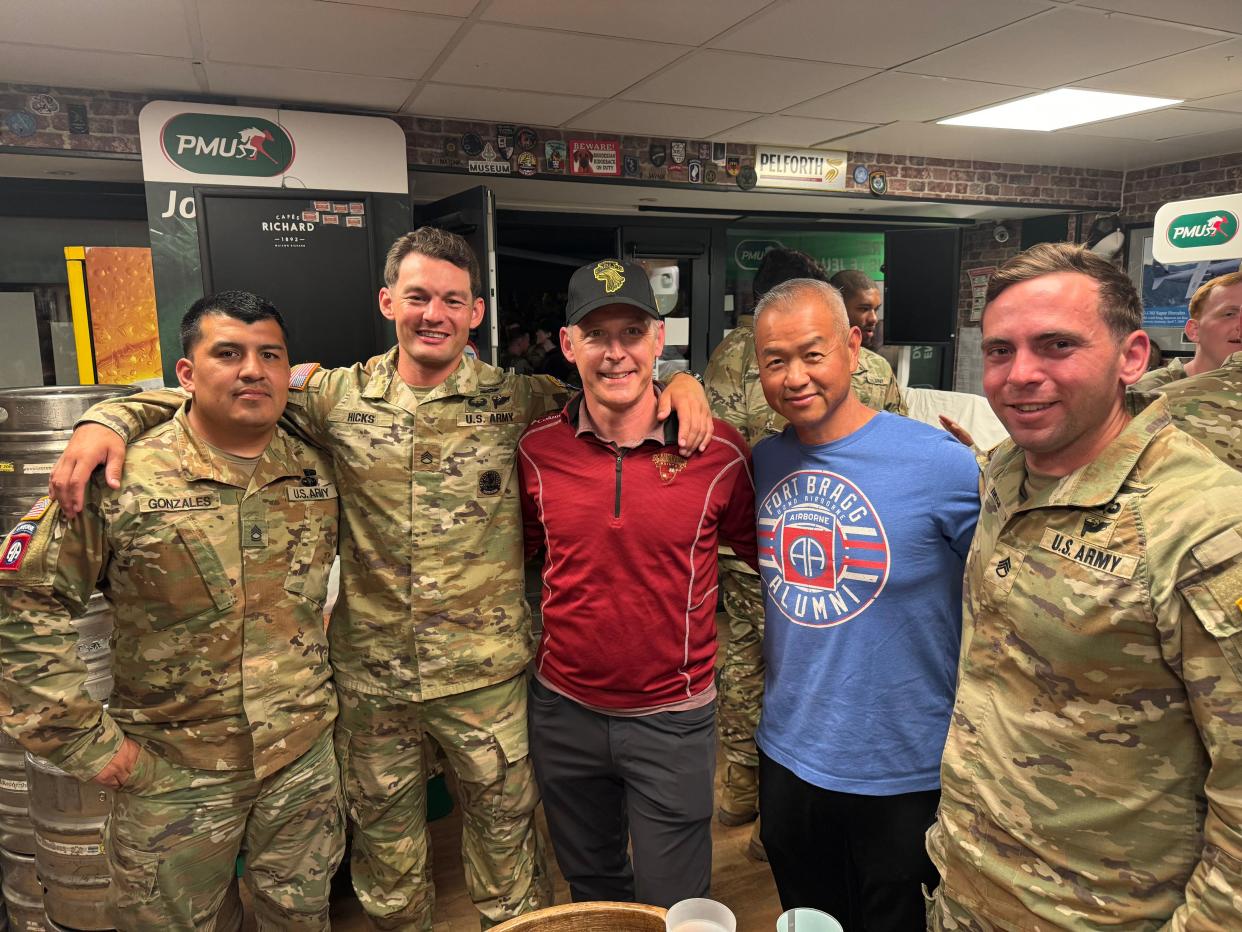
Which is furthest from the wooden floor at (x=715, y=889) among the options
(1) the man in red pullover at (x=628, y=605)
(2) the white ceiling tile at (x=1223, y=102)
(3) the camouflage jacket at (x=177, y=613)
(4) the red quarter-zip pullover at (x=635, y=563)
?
(2) the white ceiling tile at (x=1223, y=102)

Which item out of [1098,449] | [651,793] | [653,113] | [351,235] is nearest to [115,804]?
[651,793]

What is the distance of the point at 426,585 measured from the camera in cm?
199

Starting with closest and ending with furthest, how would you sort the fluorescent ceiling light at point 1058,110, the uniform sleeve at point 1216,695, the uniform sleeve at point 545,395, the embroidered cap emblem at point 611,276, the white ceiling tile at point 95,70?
1. the uniform sleeve at point 1216,695
2. the embroidered cap emblem at point 611,276
3. the uniform sleeve at point 545,395
4. the white ceiling tile at point 95,70
5. the fluorescent ceiling light at point 1058,110

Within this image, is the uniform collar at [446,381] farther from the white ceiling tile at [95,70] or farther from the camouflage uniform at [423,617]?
the white ceiling tile at [95,70]

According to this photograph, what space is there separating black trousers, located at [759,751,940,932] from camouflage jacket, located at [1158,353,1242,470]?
1321 millimetres

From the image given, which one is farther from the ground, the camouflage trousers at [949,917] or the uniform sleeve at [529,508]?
the uniform sleeve at [529,508]

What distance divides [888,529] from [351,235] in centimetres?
358

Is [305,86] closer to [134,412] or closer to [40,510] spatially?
[134,412]

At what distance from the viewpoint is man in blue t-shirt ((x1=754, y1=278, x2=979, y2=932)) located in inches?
62.6

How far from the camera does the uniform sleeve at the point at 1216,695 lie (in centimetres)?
97

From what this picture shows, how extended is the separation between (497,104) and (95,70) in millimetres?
1872

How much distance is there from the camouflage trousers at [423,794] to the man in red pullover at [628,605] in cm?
16

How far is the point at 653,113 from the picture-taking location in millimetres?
4457

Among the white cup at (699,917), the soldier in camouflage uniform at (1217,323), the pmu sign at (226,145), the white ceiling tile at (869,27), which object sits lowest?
the white cup at (699,917)
